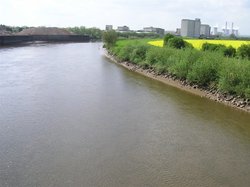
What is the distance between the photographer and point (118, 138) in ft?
49.2

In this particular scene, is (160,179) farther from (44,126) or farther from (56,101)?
(56,101)

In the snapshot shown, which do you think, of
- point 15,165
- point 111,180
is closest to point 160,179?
point 111,180

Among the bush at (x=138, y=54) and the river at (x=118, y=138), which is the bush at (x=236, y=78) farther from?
the bush at (x=138, y=54)

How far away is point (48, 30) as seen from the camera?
122m

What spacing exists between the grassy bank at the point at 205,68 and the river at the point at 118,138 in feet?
5.00

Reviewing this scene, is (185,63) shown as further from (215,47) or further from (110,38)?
(110,38)

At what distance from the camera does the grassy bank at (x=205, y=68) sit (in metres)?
22.5

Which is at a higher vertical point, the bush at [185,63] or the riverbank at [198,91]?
the bush at [185,63]

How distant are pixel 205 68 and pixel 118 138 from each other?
12.7m

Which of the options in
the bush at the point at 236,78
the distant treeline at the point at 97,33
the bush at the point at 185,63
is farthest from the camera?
the distant treeline at the point at 97,33

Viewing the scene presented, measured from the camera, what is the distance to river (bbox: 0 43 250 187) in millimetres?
11625

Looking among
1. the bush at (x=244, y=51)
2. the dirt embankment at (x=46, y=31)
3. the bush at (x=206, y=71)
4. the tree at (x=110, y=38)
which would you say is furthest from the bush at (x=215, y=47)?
the dirt embankment at (x=46, y=31)

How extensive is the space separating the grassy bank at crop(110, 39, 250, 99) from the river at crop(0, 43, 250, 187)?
1.52 metres

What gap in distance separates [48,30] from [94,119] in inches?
4311
